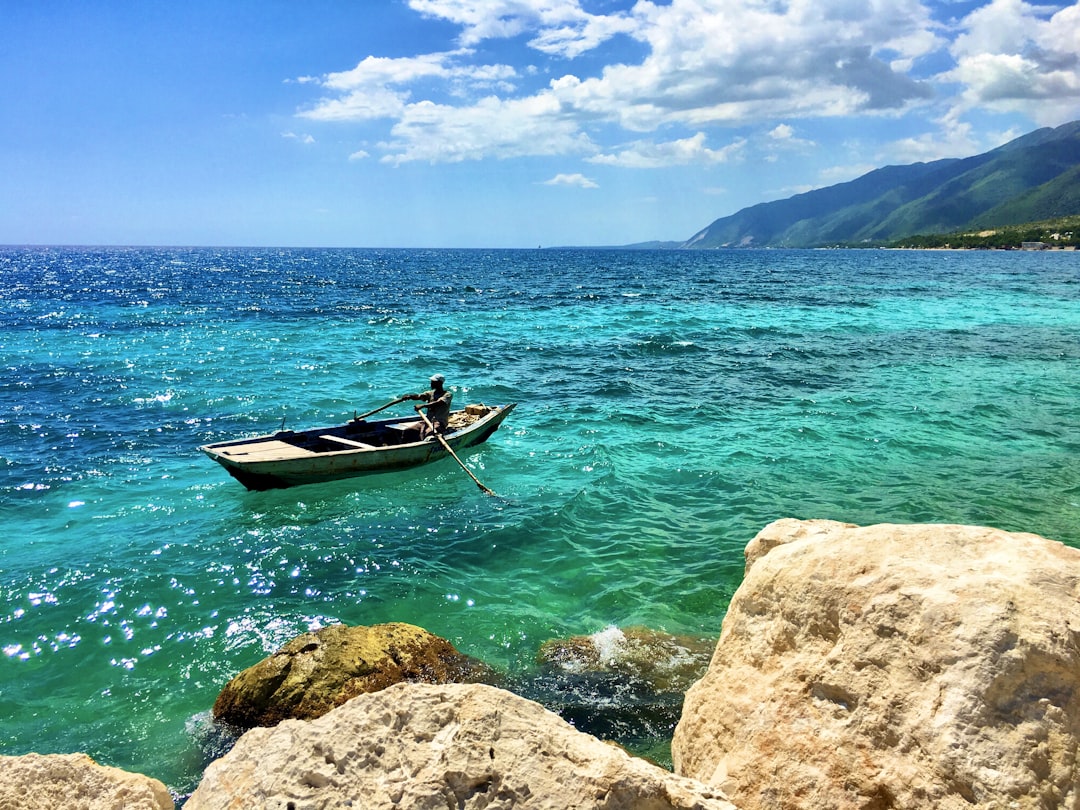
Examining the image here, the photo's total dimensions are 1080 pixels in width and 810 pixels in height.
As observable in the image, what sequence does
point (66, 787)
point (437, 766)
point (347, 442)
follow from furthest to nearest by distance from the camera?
1. point (347, 442)
2. point (66, 787)
3. point (437, 766)

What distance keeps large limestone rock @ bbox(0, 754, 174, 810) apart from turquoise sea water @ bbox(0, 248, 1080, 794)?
306 centimetres

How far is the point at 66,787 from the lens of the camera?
3.91 metres

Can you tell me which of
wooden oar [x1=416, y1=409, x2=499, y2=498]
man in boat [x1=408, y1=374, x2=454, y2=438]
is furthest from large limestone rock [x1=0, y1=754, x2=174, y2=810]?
man in boat [x1=408, y1=374, x2=454, y2=438]

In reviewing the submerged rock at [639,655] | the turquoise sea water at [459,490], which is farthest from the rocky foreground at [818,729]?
the turquoise sea water at [459,490]

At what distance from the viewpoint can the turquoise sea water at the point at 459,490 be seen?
9320 millimetres

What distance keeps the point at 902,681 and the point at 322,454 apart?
1252 centimetres

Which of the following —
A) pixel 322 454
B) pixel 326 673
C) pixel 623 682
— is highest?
pixel 322 454

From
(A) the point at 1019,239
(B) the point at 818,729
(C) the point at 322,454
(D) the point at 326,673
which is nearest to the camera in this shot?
(B) the point at 818,729

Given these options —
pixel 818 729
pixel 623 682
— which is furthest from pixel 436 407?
pixel 818 729

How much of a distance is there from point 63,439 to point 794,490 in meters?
18.5

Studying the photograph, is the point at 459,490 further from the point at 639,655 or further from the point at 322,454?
the point at 639,655

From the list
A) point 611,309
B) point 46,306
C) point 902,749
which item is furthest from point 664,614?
point 46,306

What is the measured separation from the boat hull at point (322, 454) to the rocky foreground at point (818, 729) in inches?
419

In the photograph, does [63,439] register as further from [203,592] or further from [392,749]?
[392,749]
